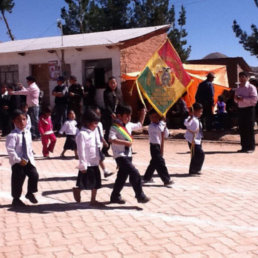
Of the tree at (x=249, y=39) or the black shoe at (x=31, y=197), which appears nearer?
the black shoe at (x=31, y=197)

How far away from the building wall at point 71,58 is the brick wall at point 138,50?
14.0 inches

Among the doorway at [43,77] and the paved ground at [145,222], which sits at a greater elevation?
the doorway at [43,77]

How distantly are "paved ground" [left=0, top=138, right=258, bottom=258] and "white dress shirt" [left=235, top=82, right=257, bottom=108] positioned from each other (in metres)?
3.14

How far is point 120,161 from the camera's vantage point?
6.00m

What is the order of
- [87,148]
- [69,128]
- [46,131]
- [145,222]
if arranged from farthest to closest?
[46,131]
[69,128]
[87,148]
[145,222]

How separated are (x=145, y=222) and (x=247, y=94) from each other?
21.6 ft

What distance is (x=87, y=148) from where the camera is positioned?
5879 mm

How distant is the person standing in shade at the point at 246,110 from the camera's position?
10.9 m

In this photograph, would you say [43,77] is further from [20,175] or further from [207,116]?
[20,175]

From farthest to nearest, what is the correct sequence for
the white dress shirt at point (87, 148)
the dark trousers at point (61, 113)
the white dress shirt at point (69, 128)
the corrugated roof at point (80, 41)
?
the corrugated roof at point (80, 41) < the dark trousers at point (61, 113) < the white dress shirt at point (69, 128) < the white dress shirt at point (87, 148)

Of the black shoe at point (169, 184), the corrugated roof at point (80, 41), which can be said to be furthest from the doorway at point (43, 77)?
the black shoe at point (169, 184)

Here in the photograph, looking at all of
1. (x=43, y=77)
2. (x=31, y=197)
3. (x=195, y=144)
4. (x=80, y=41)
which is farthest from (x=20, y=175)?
(x=43, y=77)

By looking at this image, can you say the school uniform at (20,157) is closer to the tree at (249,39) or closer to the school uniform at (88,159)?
the school uniform at (88,159)

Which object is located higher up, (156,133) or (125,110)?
(125,110)
